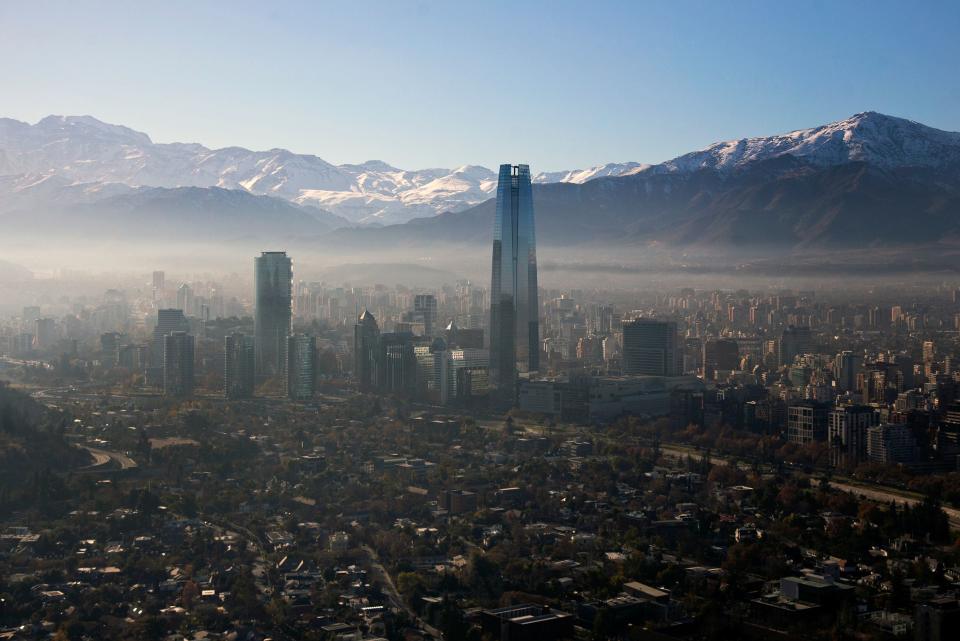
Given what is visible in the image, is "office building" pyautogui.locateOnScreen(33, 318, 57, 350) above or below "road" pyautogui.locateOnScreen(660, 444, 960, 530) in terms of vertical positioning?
above

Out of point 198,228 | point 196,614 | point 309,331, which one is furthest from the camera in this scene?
point 198,228

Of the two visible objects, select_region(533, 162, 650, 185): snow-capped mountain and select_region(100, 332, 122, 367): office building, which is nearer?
select_region(100, 332, 122, 367): office building

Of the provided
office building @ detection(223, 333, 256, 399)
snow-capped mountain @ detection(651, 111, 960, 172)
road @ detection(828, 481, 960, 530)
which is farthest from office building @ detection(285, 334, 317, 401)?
snow-capped mountain @ detection(651, 111, 960, 172)

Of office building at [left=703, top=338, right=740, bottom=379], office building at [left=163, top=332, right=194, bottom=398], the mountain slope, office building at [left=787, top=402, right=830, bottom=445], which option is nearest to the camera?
office building at [left=787, top=402, right=830, bottom=445]

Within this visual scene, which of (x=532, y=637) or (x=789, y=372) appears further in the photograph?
(x=789, y=372)

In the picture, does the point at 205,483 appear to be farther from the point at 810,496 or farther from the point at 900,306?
the point at 900,306

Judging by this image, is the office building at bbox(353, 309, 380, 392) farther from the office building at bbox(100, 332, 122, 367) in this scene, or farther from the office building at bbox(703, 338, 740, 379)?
the office building at bbox(703, 338, 740, 379)

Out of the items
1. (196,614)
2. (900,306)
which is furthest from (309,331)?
(196,614)

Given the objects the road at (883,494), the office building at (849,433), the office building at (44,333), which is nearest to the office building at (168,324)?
the office building at (44,333)
